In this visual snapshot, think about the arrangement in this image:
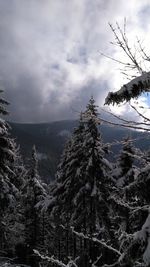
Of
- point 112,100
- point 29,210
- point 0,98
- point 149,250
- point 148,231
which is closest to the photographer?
point 112,100

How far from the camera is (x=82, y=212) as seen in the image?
29016 millimetres

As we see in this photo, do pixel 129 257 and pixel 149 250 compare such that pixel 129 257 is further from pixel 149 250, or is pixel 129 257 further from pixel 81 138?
pixel 81 138

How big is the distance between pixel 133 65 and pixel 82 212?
80.1 ft

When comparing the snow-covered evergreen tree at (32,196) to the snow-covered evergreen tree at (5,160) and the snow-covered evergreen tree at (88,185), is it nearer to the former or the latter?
the snow-covered evergreen tree at (88,185)

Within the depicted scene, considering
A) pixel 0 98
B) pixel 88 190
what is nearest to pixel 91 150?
pixel 88 190

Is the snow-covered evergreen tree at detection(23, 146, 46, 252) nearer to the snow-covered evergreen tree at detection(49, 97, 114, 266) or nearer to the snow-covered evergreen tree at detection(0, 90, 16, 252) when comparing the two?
the snow-covered evergreen tree at detection(49, 97, 114, 266)

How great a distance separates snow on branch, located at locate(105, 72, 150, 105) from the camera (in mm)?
5211

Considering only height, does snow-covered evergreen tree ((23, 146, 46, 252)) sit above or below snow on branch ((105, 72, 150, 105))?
below

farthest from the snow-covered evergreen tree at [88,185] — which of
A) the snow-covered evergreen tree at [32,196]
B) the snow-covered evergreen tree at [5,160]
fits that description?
the snow-covered evergreen tree at [32,196]

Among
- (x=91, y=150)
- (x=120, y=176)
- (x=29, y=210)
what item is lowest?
(x=29, y=210)

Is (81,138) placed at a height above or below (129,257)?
above

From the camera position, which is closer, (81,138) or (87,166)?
(87,166)

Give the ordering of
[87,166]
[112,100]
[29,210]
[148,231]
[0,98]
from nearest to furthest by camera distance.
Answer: [112,100]
[148,231]
[0,98]
[87,166]
[29,210]

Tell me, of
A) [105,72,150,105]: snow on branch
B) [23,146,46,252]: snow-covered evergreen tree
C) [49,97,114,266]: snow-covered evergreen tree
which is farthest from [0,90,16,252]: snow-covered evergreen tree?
[105,72,150,105]: snow on branch
